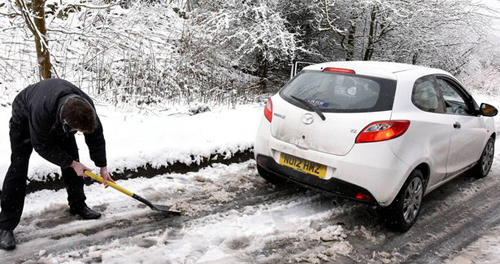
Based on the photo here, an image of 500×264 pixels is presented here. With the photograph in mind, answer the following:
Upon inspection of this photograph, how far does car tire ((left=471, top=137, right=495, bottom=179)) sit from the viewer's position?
535cm

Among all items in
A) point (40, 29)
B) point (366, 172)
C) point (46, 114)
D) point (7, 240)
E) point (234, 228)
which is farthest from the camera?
point (40, 29)

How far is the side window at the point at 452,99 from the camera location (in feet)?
13.9

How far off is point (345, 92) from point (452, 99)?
1839 millimetres

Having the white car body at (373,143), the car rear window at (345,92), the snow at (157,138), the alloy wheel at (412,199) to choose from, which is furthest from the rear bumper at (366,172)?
the snow at (157,138)

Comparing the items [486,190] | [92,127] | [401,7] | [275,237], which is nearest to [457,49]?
[401,7]

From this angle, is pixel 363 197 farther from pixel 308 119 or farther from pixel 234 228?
pixel 234 228

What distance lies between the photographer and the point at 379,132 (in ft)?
11.0

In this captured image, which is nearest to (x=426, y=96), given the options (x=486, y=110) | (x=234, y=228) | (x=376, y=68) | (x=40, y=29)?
(x=376, y=68)

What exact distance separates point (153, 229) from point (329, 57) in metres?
12.6

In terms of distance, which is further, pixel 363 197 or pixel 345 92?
pixel 345 92

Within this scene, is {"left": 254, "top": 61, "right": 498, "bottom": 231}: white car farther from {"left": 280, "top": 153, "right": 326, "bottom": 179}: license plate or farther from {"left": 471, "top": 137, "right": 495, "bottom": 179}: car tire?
{"left": 471, "top": 137, "right": 495, "bottom": 179}: car tire

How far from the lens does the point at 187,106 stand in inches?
281

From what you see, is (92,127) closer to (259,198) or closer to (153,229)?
(153,229)

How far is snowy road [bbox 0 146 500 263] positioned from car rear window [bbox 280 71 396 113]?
3.76 feet
